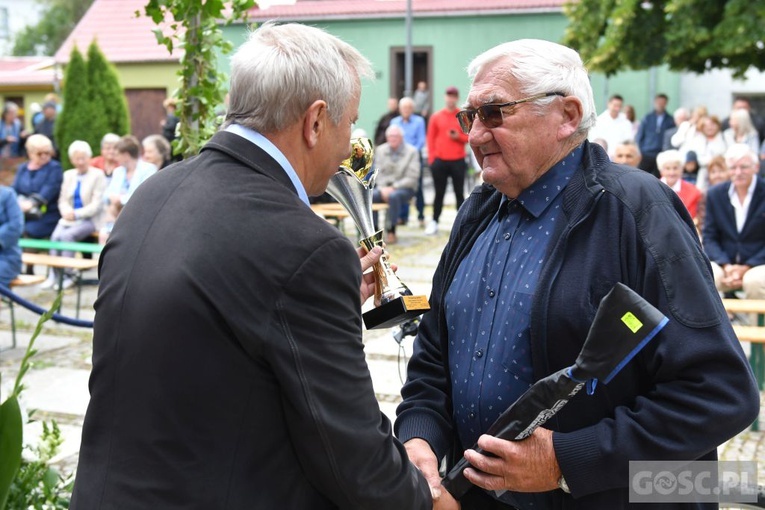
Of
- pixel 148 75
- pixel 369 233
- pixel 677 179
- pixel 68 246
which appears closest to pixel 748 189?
pixel 677 179

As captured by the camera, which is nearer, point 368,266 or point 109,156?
point 368,266

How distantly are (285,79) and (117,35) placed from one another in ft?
108

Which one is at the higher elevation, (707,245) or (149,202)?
(149,202)

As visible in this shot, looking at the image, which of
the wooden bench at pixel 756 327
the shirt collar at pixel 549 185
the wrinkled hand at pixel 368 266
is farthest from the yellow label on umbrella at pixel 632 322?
the wooden bench at pixel 756 327

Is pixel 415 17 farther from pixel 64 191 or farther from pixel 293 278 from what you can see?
pixel 293 278

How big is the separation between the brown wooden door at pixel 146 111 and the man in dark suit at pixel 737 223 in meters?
25.4

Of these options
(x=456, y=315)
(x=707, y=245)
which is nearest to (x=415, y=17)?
(x=707, y=245)

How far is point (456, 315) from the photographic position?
2.56 metres

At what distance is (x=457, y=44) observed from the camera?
26953 mm

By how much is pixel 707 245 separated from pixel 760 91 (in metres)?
19.8

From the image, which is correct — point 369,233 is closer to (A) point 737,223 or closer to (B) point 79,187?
(A) point 737,223

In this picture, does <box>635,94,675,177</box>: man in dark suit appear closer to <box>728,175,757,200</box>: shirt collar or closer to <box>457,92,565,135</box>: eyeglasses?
<box>728,175,757,200</box>: shirt collar

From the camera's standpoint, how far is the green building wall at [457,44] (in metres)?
25.1

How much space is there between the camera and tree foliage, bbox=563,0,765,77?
15.1 meters
